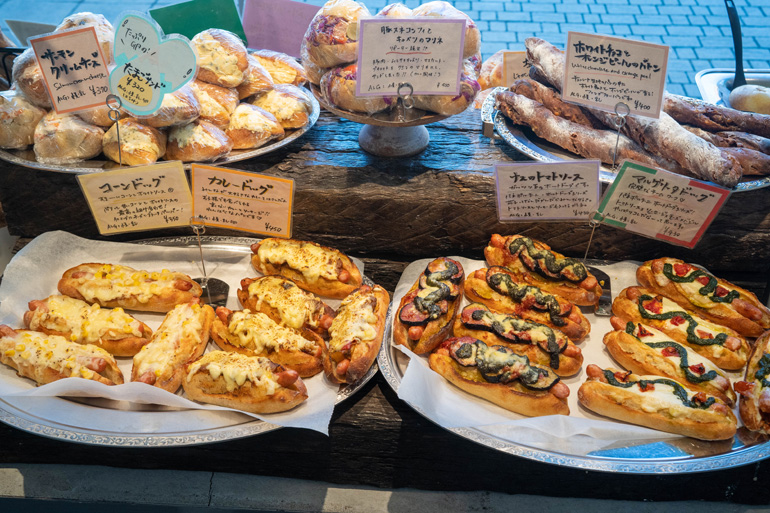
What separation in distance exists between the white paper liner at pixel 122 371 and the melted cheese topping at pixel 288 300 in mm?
127

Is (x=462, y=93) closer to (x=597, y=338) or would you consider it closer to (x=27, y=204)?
(x=597, y=338)

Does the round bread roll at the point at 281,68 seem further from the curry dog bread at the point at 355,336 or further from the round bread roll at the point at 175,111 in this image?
the curry dog bread at the point at 355,336

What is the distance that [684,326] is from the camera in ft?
6.34

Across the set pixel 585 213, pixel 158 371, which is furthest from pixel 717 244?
pixel 158 371

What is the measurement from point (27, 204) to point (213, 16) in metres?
1.26

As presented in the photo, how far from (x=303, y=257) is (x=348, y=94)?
0.60 m

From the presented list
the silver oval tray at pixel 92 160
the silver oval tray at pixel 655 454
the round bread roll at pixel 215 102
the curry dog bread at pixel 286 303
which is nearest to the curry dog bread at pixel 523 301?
the silver oval tray at pixel 655 454

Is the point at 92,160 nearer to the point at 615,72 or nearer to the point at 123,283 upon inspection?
the point at 123,283

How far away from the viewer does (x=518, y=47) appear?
160 inches

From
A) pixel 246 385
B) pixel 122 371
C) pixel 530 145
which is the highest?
pixel 530 145

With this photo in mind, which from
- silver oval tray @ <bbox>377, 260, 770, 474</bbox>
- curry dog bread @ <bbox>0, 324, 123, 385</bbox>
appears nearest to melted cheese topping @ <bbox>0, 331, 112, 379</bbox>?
curry dog bread @ <bbox>0, 324, 123, 385</bbox>

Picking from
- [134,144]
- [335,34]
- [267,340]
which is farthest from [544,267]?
[134,144]

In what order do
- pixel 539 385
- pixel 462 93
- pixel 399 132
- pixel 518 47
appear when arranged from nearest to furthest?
pixel 539 385 < pixel 462 93 < pixel 399 132 < pixel 518 47

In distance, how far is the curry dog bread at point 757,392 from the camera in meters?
1.69
